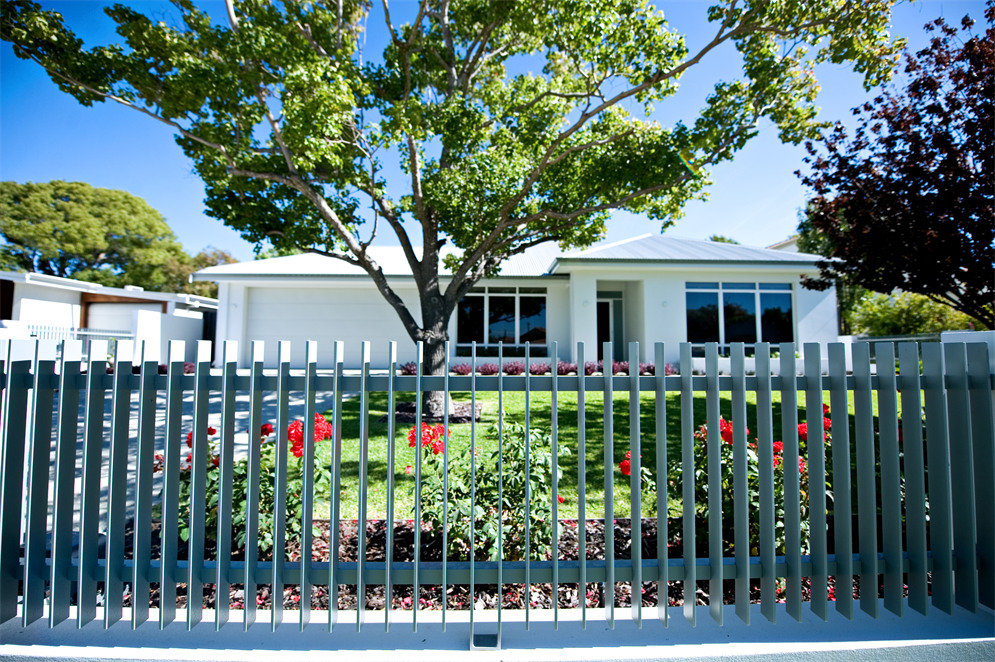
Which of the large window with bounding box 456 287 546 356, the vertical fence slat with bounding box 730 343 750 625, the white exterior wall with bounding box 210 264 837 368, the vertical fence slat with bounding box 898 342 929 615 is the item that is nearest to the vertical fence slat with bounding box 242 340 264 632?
the vertical fence slat with bounding box 730 343 750 625

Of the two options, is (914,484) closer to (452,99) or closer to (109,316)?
(452,99)

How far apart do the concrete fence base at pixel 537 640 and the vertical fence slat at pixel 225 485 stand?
18 centimetres

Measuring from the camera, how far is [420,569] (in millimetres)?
2750

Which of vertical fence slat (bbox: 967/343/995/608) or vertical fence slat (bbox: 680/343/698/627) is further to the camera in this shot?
vertical fence slat (bbox: 967/343/995/608)

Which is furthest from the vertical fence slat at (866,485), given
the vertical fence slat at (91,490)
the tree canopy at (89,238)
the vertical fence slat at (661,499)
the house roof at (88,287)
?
the tree canopy at (89,238)

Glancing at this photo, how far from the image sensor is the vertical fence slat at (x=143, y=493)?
273 centimetres

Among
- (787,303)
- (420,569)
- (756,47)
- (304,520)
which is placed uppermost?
(756,47)

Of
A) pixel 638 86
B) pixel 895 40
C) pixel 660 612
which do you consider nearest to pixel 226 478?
pixel 660 612

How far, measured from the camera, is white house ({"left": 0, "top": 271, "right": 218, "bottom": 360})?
56.0ft

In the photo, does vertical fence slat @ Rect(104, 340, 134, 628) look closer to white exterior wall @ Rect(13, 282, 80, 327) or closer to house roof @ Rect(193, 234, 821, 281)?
house roof @ Rect(193, 234, 821, 281)

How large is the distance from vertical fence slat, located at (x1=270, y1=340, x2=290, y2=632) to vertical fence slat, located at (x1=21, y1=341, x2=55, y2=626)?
1250 millimetres

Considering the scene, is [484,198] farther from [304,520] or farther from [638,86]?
[304,520]

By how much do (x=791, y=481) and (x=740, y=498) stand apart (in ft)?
0.99

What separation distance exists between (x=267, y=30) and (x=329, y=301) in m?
11.3
